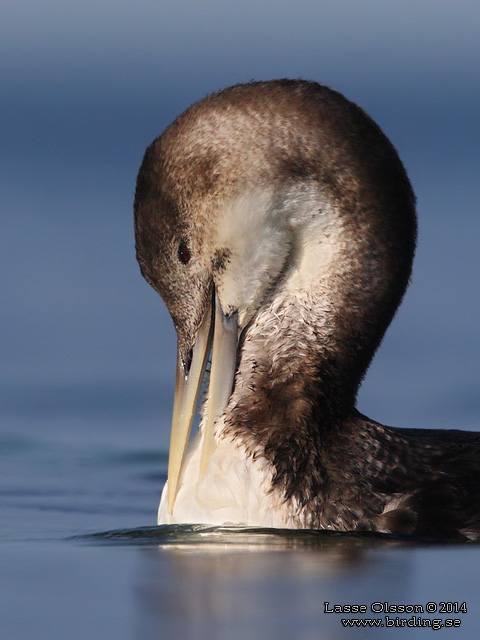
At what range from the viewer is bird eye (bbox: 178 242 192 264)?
8852 mm

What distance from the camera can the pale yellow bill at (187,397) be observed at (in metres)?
8.98

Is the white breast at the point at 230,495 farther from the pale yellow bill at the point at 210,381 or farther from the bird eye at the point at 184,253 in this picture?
the bird eye at the point at 184,253

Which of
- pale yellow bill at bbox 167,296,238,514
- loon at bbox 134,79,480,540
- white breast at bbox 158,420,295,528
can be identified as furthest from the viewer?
pale yellow bill at bbox 167,296,238,514

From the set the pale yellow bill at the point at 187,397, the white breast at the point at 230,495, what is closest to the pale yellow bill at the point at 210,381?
the pale yellow bill at the point at 187,397

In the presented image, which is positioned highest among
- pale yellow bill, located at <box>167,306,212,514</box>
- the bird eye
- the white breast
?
the bird eye

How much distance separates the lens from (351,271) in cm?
885

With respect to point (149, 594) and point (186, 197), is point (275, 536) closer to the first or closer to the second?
point (149, 594)

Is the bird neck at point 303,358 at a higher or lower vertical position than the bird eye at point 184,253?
lower

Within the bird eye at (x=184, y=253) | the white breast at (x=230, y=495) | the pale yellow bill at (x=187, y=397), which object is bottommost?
the white breast at (x=230, y=495)

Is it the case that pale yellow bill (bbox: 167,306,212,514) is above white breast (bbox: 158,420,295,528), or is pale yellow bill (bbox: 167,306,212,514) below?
above

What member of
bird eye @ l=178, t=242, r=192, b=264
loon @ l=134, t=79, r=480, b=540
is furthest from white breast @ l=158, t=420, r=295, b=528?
bird eye @ l=178, t=242, r=192, b=264

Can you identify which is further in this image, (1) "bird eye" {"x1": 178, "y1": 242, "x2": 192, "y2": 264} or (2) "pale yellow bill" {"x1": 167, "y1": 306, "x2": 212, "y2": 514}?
(2) "pale yellow bill" {"x1": 167, "y1": 306, "x2": 212, "y2": 514}

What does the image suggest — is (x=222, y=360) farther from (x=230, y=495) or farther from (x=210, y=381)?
(x=230, y=495)

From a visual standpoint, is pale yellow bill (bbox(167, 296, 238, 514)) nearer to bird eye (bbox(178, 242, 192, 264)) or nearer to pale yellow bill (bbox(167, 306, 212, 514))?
pale yellow bill (bbox(167, 306, 212, 514))
